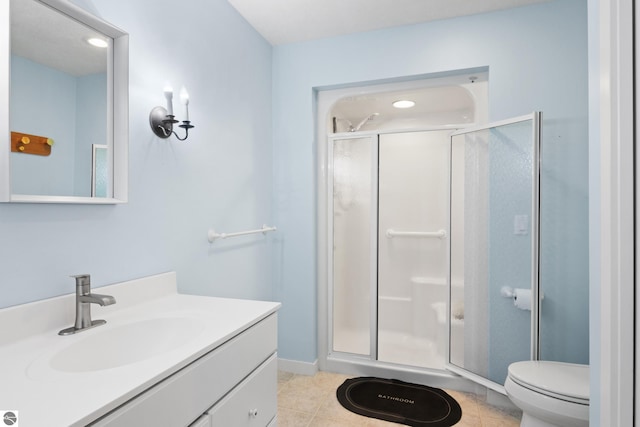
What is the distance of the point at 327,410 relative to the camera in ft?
6.83

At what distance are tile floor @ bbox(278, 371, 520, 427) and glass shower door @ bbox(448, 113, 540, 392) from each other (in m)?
0.15

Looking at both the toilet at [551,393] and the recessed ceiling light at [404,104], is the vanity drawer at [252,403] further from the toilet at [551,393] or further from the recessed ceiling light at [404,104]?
the recessed ceiling light at [404,104]

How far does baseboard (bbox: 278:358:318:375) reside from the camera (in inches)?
101

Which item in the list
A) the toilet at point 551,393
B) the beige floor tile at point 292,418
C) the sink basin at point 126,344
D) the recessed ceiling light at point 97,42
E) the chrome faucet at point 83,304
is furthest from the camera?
the beige floor tile at point 292,418

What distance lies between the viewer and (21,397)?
0.70m

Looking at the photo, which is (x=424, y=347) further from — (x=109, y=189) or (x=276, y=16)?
(x=276, y=16)

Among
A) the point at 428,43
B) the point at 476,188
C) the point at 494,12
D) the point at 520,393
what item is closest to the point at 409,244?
the point at 476,188

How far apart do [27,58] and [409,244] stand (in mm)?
2253

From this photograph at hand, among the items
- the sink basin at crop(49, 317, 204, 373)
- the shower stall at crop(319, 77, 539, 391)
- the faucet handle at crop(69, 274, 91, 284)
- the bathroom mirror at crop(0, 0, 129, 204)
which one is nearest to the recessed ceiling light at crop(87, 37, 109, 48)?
the bathroom mirror at crop(0, 0, 129, 204)

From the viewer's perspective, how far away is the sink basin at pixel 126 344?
100 centimetres

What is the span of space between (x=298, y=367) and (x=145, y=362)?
190 cm

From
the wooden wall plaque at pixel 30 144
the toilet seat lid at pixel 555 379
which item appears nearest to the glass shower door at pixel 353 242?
the toilet seat lid at pixel 555 379

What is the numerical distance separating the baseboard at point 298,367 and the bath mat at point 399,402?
273 mm

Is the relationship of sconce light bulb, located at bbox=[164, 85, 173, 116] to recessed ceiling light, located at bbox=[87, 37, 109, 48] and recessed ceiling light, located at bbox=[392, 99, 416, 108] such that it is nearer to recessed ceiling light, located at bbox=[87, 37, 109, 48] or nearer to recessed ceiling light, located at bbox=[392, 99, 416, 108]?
recessed ceiling light, located at bbox=[87, 37, 109, 48]
